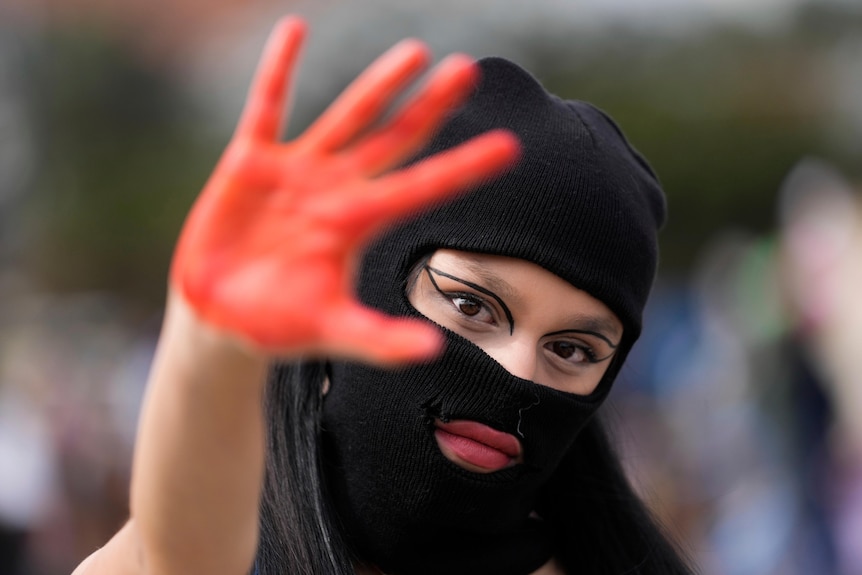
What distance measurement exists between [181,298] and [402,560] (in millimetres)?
897

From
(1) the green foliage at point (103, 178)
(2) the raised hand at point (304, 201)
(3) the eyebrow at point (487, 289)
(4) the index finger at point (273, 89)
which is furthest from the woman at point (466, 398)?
(1) the green foliage at point (103, 178)

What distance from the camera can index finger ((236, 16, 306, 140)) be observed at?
127cm

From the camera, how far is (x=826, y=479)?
5879 millimetres

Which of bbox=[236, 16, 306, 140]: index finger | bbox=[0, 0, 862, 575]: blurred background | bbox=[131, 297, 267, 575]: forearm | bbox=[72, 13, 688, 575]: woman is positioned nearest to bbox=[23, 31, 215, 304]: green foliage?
bbox=[0, 0, 862, 575]: blurred background

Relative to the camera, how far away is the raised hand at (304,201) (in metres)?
1.20

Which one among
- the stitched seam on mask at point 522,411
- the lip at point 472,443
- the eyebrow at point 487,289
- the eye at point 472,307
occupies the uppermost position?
the eyebrow at point 487,289

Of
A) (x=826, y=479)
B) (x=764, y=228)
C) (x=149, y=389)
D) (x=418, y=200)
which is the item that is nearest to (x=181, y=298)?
(x=149, y=389)

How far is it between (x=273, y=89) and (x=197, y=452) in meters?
0.44

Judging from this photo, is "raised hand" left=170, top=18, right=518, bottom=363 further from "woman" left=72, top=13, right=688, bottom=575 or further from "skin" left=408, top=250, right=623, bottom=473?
"skin" left=408, top=250, right=623, bottom=473

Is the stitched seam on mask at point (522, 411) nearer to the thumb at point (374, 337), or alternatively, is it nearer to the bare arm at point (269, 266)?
the bare arm at point (269, 266)

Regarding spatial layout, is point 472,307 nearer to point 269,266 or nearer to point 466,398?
point 466,398

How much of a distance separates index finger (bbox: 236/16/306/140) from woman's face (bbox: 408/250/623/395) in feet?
2.51

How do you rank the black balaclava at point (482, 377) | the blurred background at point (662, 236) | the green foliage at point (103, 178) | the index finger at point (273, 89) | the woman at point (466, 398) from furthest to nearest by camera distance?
the green foliage at point (103, 178)
the blurred background at point (662, 236)
the black balaclava at point (482, 377)
the woman at point (466, 398)
the index finger at point (273, 89)

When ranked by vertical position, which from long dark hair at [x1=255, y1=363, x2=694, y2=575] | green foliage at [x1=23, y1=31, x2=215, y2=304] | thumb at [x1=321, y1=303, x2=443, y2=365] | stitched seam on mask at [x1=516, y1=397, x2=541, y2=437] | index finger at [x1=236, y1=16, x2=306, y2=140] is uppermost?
index finger at [x1=236, y1=16, x2=306, y2=140]
